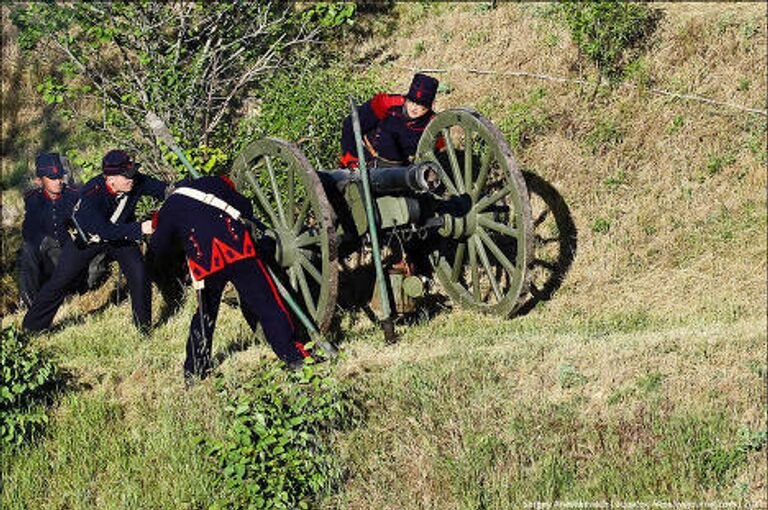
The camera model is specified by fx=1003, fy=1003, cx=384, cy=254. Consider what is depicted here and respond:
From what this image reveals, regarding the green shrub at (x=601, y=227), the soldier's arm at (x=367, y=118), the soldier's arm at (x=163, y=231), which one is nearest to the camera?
the soldier's arm at (x=163, y=231)

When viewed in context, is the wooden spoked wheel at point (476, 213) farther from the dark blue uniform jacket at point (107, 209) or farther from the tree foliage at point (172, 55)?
the tree foliage at point (172, 55)

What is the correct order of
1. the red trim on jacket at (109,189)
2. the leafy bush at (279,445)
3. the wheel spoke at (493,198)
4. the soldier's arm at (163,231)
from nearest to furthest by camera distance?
the leafy bush at (279,445), the soldier's arm at (163,231), the wheel spoke at (493,198), the red trim on jacket at (109,189)

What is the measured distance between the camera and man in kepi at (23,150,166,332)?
8172mm

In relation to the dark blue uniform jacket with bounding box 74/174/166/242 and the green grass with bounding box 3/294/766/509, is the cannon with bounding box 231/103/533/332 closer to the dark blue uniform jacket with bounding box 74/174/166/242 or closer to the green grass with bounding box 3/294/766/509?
the green grass with bounding box 3/294/766/509

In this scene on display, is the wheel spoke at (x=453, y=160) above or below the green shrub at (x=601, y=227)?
above

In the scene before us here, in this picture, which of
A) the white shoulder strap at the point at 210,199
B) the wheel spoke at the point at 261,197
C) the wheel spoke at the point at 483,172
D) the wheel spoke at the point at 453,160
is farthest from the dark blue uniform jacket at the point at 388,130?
the white shoulder strap at the point at 210,199

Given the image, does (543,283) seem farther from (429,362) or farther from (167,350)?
(167,350)

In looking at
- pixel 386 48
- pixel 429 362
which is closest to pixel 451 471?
pixel 429 362

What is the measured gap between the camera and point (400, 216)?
7.90 meters

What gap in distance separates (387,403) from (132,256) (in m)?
3.19

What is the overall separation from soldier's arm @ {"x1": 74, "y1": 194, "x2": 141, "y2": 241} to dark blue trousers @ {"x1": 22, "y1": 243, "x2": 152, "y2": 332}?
23.1 inches

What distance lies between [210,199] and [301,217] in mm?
798

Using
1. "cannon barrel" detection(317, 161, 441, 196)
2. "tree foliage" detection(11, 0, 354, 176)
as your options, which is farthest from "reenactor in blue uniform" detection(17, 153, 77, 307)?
"cannon barrel" detection(317, 161, 441, 196)

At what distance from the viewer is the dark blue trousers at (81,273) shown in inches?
351
